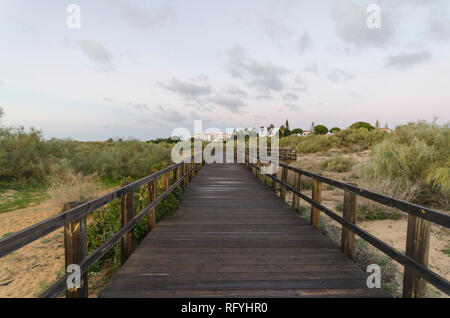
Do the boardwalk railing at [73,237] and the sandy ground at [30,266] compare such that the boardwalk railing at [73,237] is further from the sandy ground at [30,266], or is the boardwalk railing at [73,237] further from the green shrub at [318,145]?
the green shrub at [318,145]

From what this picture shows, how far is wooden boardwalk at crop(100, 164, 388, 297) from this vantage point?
253 cm

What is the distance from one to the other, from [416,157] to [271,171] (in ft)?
16.3

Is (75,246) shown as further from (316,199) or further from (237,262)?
(316,199)

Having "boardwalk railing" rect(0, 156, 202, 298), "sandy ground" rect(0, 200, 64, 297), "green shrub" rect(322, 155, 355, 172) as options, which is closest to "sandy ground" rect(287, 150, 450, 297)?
"boardwalk railing" rect(0, 156, 202, 298)

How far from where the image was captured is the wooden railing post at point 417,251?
83.7 inches

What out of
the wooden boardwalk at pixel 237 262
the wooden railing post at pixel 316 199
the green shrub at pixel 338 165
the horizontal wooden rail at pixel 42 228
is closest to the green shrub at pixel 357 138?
the green shrub at pixel 338 165

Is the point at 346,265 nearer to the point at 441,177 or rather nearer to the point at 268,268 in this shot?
the point at 268,268

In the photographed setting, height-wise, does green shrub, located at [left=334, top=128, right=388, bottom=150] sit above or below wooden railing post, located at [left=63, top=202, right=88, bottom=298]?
above

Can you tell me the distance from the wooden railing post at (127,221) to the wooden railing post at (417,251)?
320cm

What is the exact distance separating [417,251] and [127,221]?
3258 mm

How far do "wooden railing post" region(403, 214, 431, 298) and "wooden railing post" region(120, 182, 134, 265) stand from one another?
10.5 feet

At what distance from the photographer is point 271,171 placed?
308 inches

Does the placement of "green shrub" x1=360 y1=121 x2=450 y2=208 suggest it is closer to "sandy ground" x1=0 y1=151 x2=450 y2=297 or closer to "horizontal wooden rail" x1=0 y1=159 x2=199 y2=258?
"sandy ground" x1=0 y1=151 x2=450 y2=297
